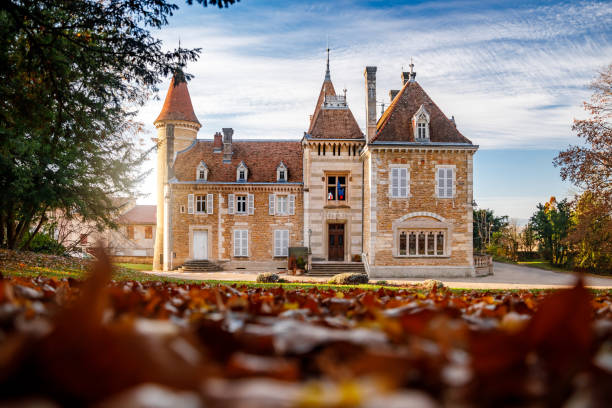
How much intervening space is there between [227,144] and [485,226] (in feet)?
Answer: 98.9

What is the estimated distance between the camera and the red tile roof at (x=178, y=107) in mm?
32438

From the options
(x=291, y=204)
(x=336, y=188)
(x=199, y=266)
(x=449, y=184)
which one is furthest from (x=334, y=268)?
(x=199, y=266)

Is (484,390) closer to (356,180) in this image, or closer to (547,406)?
(547,406)

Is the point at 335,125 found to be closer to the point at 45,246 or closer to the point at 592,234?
the point at 45,246

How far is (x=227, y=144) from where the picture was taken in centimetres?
3139

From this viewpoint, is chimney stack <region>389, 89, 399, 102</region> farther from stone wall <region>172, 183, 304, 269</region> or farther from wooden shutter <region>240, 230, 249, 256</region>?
wooden shutter <region>240, 230, 249, 256</region>

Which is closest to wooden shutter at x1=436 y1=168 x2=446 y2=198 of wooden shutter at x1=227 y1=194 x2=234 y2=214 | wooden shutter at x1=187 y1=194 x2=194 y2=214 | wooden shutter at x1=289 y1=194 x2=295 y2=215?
wooden shutter at x1=289 y1=194 x2=295 y2=215

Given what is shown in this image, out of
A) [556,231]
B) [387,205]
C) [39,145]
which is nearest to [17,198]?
[39,145]

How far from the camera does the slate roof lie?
25.7 meters

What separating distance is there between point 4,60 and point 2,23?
2.51 feet

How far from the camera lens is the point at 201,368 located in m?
0.80

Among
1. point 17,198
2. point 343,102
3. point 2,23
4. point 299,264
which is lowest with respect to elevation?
point 299,264

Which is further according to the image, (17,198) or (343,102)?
(343,102)

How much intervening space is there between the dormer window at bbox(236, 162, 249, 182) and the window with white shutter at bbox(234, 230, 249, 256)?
3462mm
